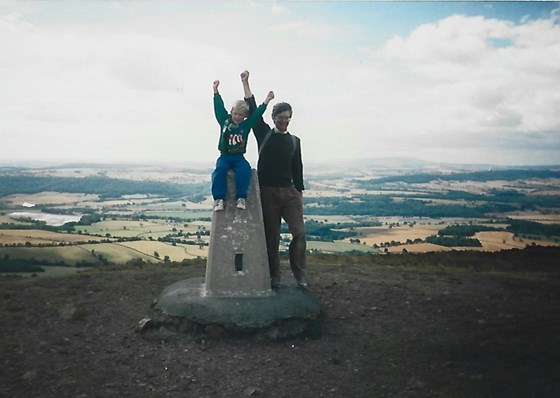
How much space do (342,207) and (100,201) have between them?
35821mm

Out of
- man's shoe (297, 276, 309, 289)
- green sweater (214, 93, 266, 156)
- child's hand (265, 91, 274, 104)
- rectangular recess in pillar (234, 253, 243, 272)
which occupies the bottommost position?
man's shoe (297, 276, 309, 289)

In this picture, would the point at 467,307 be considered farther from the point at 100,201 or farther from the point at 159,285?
the point at 100,201

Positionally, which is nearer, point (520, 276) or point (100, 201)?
point (520, 276)

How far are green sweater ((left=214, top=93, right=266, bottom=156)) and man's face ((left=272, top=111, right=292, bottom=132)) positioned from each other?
1.49 feet

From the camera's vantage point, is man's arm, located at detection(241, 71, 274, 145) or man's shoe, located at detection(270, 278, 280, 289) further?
man's shoe, located at detection(270, 278, 280, 289)

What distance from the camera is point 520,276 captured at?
36.8ft

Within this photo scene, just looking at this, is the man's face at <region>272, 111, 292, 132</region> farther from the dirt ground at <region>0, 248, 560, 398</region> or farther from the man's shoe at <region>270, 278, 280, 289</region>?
the dirt ground at <region>0, 248, 560, 398</region>

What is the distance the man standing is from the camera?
8031mm

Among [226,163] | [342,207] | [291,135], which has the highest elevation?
[291,135]

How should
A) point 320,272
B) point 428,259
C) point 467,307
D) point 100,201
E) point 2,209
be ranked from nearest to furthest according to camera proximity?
point 467,307
point 320,272
point 428,259
point 2,209
point 100,201

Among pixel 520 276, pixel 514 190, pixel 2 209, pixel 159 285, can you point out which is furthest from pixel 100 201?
pixel 514 190

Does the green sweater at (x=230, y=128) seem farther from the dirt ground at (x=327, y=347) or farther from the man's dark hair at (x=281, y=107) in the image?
the dirt ground at (x=327, y=347)

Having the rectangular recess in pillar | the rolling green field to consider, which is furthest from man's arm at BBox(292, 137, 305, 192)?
the rolling green field

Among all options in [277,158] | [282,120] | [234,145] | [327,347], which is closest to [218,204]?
[234,145]
